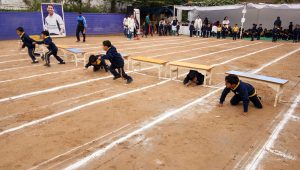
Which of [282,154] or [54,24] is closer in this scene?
[282,154]

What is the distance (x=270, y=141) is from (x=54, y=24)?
19252 mm

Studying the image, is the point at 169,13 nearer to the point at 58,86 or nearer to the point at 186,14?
the point at 186,14

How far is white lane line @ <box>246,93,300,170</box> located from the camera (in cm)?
401

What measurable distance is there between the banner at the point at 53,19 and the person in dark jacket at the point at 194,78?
15308 mm

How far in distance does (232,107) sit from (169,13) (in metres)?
25.4

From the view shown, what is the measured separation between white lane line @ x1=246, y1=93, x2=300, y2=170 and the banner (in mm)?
18249

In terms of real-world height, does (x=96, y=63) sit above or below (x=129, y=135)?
above

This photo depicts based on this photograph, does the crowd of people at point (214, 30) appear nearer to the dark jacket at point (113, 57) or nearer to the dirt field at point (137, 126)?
the dark jacket at point (113, 57)

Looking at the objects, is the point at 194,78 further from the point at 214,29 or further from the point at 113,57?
the point at 214,29

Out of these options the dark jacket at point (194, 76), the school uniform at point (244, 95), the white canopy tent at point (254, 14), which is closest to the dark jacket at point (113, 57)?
the dark jacket at point (194, 76)

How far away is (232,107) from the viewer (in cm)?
632

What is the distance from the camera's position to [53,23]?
66.3 feet

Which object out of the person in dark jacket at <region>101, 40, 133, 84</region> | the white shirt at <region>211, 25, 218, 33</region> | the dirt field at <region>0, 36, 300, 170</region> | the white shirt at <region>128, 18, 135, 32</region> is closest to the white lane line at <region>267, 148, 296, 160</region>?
the dirt field at <region>0, 36, 300, 170</region>

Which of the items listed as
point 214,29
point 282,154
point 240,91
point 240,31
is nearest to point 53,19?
point 214,29
